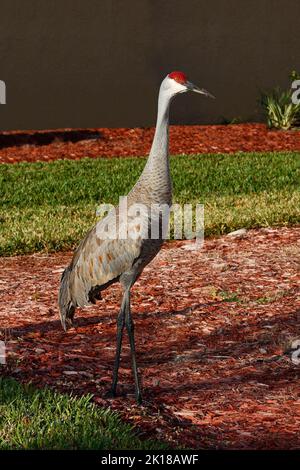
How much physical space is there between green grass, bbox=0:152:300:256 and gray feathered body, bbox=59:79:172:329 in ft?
12.0

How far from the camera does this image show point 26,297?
7586 millimetres

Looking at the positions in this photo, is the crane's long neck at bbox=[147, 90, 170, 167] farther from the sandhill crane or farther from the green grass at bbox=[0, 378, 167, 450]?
the green grass at bbox=[0, 378, 167, 450]

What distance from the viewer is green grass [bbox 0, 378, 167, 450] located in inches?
178

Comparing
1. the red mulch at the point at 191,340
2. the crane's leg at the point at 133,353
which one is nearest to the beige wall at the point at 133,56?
the red mulch at the point at 191,340

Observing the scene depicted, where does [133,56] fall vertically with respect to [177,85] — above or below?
above

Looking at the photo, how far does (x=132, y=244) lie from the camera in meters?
5.09

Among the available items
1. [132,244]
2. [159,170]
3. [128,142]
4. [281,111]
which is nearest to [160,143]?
[159,170]

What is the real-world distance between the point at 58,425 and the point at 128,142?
11.7 m

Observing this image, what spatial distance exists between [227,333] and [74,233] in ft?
10.1

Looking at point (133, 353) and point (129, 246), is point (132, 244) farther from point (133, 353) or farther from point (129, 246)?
point (133, 353)

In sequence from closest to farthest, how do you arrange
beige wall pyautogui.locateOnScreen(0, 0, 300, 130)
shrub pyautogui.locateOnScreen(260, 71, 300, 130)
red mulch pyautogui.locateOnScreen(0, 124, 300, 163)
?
1. red mulch pyautogui.locateOnScreen(0, 124, 300, 163)
2. beige wall pyautogui.locateOnScreen(0, 0, 300, 130)
3. shrub pyautogui.locateOnScreen(260, 71, 300, 130)

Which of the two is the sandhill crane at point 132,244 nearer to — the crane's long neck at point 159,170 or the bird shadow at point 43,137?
the crane's long neck at point 159,170

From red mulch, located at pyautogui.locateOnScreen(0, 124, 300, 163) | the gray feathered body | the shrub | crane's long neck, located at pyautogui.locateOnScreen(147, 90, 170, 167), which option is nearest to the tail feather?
the gray feathered body

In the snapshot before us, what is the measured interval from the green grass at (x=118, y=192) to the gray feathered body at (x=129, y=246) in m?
3.66
